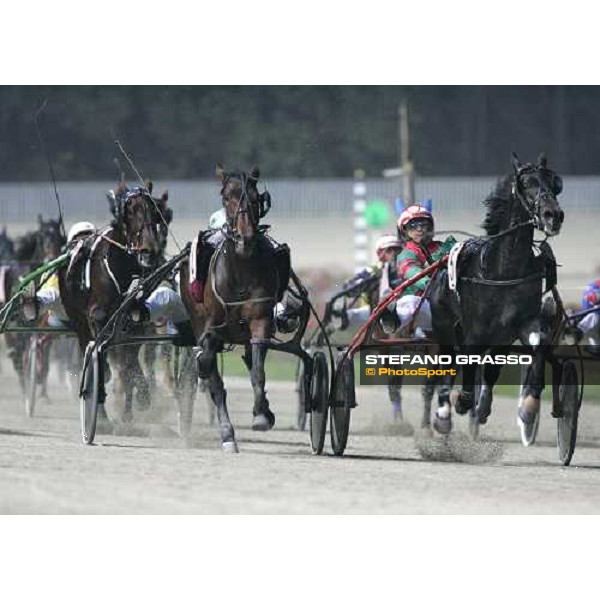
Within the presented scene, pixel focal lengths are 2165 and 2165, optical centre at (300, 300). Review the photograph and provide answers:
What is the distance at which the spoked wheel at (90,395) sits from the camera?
14.1 m

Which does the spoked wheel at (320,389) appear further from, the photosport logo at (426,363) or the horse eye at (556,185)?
the horse eye at (556,185)

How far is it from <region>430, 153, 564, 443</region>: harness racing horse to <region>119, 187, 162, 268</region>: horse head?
2.07 meters

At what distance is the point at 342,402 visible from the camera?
44.4ft

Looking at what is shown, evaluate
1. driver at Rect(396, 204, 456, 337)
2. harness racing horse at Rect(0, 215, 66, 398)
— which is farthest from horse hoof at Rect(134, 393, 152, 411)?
harness racing horse at Rect(0, 215, 66, 398)

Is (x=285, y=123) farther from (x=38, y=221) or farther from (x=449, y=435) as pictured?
(x=449, y=435)

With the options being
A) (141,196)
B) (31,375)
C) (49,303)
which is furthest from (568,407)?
(31,375)

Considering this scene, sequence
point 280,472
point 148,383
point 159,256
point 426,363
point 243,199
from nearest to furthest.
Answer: point 280,472, point 243,199, point 426,363, point 159,256, point 148,383

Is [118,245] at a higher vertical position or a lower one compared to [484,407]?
higher

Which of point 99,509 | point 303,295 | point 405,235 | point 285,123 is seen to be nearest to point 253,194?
point 303,295

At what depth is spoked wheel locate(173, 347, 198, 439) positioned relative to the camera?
14883 mm

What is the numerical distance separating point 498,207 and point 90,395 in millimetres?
2987

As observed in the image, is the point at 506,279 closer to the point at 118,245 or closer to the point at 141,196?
the point at 141,196

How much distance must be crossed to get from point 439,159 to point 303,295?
5.49m

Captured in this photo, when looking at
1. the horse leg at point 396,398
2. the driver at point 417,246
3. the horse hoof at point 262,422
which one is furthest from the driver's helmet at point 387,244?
the horse hoof at point 262,422
